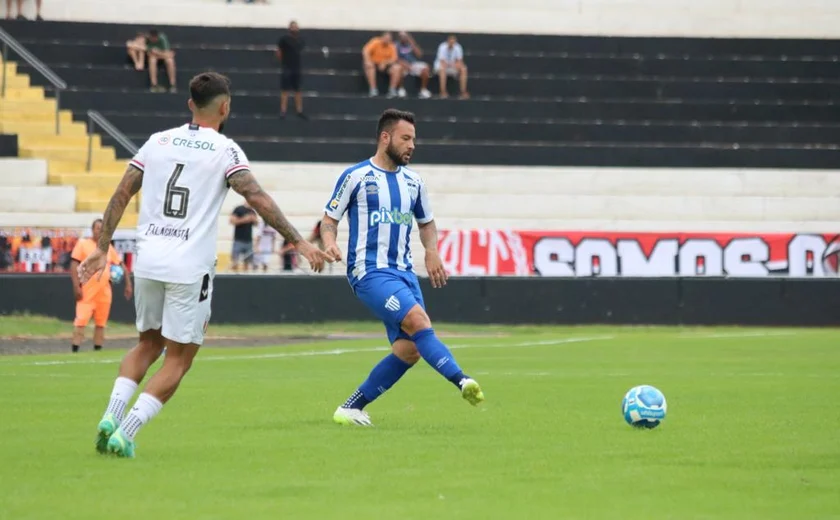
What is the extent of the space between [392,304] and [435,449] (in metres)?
1.59

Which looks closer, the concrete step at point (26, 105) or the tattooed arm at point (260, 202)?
the tattooed arm at point (260, 202)

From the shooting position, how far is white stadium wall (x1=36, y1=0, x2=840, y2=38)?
126 ft

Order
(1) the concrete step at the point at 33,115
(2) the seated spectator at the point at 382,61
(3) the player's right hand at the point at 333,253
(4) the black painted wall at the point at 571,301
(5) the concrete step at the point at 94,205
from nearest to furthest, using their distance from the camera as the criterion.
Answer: (3) the player's right hand at the point at 333,253, (4) the black painted wall at the point at 571,301, (5) the concrete step at the point at 94,205, (1) the concrete step at the point at 33,115, (2) the seated spectator at the point at 382,61

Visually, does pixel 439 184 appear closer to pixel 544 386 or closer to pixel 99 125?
pixel 99 125

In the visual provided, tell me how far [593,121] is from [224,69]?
9005 mm

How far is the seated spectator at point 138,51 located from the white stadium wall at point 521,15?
7.91 ft

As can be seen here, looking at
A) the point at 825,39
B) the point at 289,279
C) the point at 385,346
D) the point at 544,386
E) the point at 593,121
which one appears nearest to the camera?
the point at 544,386

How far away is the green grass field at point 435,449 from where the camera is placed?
7.26 m

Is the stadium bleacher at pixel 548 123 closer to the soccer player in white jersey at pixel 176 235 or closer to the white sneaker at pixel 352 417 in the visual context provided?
the white sneaker at pixel 352 417

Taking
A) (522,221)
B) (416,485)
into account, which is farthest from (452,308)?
(416,485)

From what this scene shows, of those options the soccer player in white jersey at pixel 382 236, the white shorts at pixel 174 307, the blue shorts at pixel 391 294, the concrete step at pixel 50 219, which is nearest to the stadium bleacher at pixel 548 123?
the concrete step at pixel 50 219

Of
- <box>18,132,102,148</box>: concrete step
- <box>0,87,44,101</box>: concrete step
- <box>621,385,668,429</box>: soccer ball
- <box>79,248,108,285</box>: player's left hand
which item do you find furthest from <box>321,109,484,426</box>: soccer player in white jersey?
<box>0,87,44,101</box>: concrete step

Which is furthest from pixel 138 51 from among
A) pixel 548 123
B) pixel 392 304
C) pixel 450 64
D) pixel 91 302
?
pixel 392 304

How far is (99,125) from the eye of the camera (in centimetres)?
3356
